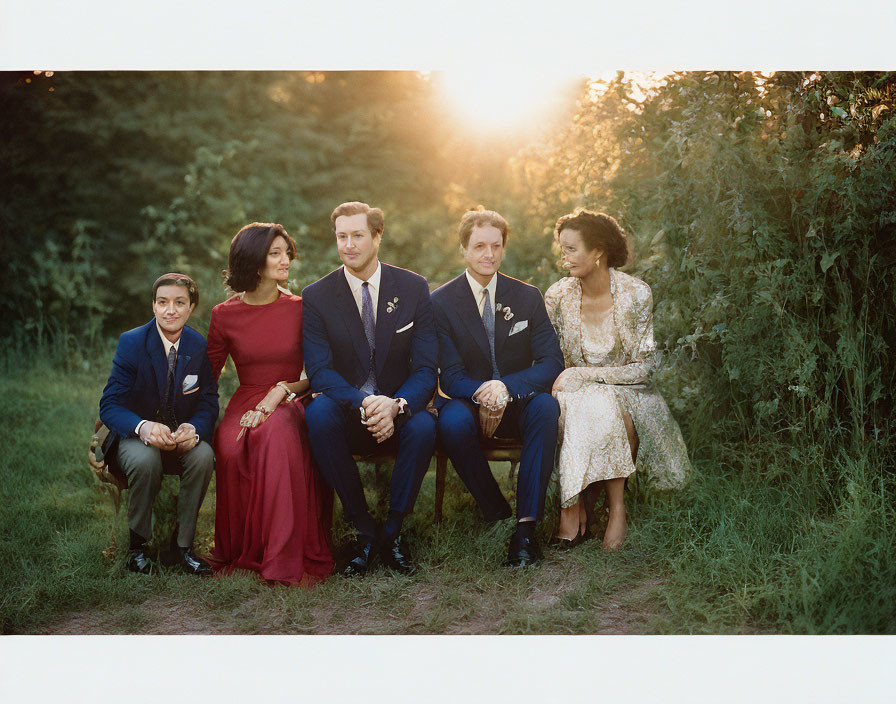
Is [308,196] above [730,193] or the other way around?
above

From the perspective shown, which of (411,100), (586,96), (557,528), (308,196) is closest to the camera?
(557,528)

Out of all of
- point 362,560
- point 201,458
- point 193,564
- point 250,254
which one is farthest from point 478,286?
point 193,564

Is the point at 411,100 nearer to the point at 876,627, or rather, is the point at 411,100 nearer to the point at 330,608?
the point at 330,608

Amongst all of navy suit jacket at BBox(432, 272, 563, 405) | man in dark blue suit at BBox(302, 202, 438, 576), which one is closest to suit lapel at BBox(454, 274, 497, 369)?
navy suit jacket at BBox(432, 272, 563, 405)

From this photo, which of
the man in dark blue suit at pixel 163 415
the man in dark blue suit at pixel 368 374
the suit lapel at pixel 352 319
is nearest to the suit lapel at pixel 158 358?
the man in dark blue suit at pixel 163 415

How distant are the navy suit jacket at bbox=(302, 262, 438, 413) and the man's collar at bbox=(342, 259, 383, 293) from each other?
0.07 ft

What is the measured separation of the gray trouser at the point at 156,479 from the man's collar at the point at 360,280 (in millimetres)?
1059

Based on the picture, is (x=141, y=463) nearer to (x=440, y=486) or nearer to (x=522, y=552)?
(x=440, y=486)

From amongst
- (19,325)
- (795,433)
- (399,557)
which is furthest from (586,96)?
(19,325)

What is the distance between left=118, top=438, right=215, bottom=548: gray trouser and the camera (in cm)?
379

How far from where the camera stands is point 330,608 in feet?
11.7

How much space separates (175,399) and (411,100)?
13.4ft

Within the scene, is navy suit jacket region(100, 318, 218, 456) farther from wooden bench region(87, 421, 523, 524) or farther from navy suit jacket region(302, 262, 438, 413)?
navy suit jacket region(302, 262, 438, 413)

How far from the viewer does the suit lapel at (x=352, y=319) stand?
13.4ft
